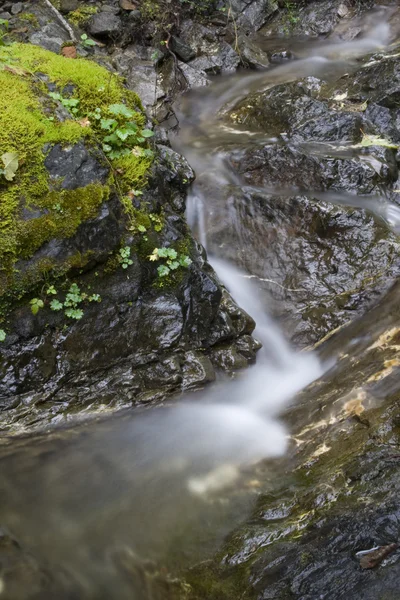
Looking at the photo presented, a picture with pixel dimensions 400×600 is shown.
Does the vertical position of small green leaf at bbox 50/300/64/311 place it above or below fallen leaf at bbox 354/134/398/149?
below

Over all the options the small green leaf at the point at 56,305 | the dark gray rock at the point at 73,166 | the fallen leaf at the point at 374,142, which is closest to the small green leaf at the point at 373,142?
the fallen leaf at the point at 374,142

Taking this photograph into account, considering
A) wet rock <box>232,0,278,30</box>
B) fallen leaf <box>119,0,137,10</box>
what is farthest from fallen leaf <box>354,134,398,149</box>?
wet rock <box>232,0,278,30</box>

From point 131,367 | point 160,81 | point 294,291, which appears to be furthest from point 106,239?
point 160,81

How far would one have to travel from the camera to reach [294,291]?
568 cm

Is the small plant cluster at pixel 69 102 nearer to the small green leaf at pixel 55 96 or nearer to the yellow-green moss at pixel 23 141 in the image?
the small green leaf at pixel 55 96

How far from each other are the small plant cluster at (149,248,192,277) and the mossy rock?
70 centimetres

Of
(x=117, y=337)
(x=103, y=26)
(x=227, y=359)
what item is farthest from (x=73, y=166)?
(x=103, y=26)

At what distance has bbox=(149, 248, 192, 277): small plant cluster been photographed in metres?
4.65

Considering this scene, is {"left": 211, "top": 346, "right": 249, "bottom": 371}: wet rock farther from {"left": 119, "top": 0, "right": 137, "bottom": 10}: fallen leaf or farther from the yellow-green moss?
{"left": 119, "top": 0, "right": 137, "bottom": 10}: fallen leaf

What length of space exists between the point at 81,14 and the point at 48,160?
789 centimetres

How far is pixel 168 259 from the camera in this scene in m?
4.71

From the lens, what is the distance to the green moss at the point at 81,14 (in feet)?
32.6

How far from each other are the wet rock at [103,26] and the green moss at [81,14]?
13 centimetres

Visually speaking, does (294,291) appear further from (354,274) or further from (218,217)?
(218,217)
